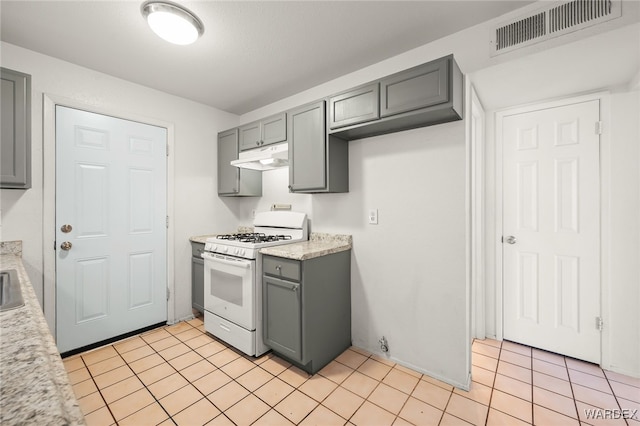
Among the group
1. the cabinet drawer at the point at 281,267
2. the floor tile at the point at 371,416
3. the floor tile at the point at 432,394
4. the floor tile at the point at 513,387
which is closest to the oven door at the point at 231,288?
the cabinet drawer at the point at 281,267

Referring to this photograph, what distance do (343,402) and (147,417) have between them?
119cm

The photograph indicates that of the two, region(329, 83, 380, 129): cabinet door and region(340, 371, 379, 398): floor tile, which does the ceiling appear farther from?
region(340, 371, 379, 398): floor tile

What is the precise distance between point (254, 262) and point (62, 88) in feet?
7.09

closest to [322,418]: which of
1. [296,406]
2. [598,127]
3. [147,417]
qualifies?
[296,406]

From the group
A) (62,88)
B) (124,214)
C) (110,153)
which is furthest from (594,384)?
(62,88)

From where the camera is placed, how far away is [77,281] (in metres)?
2.36

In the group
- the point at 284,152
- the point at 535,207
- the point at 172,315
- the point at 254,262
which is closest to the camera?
the point at 254,262

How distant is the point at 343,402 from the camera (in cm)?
177

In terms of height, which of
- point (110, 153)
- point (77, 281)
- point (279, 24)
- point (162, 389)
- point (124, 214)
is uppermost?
point (279, 24)

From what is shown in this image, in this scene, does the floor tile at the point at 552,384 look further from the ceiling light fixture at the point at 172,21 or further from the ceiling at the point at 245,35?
the ceiling light fixture at the point at 172,21

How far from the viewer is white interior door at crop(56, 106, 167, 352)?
2.30 meters

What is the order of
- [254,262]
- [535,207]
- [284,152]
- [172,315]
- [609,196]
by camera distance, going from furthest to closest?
[172,315] < [284,152] < [535,207] < [254,262] < [609,196]

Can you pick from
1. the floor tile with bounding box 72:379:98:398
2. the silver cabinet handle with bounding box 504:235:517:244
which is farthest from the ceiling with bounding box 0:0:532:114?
the floor tile with bounding box 72:379:98:398

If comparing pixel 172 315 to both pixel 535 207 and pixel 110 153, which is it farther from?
pixel 535 207
